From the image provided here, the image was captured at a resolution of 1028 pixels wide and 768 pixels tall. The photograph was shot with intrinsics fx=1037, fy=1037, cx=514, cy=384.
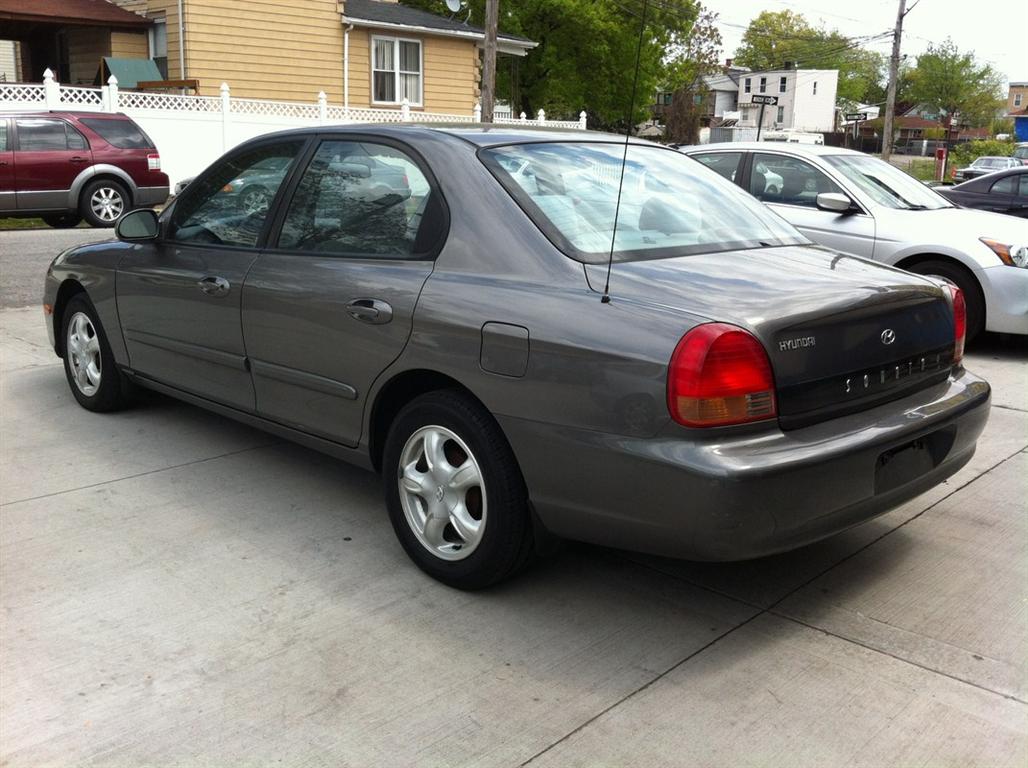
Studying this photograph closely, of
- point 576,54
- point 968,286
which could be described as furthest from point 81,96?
point 576,54

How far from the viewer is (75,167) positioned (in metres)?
15.1

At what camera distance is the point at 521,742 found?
277 cm

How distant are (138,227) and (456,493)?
253 cm

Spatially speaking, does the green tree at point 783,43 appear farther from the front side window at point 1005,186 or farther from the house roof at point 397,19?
the front side window at point 1005,186

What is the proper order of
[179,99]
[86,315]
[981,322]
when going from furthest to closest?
[179,99]
[981,322]
[86,315]

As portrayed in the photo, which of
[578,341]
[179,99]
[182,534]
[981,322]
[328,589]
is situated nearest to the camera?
[578,341]

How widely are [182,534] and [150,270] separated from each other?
1.50 meters

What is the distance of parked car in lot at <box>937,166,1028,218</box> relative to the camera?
1393 cm

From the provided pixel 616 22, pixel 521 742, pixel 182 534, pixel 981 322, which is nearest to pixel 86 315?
pixel 182 534

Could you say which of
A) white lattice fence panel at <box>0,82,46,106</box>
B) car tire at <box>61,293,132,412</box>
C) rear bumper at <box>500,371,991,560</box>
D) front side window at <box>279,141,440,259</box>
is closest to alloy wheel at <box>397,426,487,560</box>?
rear bumper at <box>500,371,991,560</box>

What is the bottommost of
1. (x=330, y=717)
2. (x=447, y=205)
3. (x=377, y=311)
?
(x=330, y=717)

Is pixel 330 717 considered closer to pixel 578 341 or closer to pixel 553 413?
pixel 553 413

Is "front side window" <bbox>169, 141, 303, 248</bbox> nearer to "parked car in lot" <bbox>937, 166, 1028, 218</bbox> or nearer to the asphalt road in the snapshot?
the asphalt road

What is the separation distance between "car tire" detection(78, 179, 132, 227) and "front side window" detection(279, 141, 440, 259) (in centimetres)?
1235
